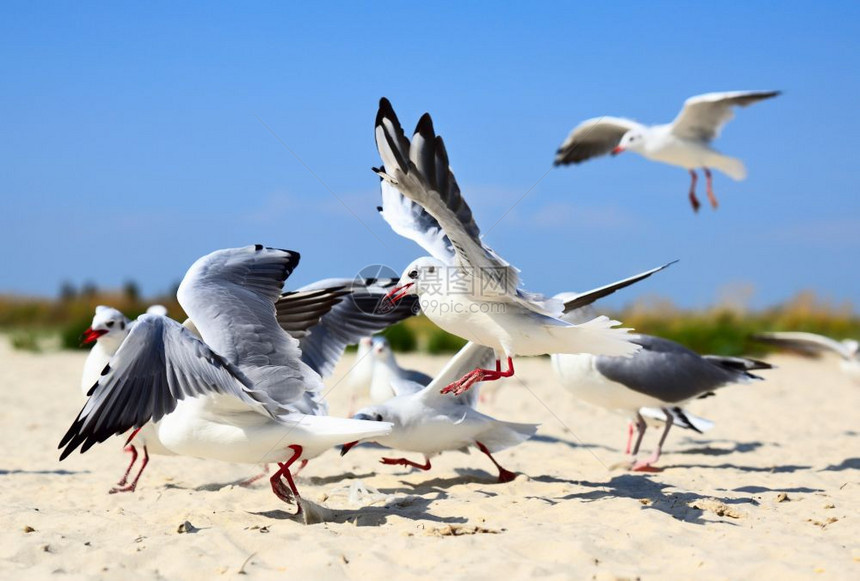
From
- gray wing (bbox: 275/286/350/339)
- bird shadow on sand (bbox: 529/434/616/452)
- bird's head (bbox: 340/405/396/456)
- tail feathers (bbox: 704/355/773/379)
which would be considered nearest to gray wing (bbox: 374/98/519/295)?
bird's head (bbox: 340/405/396/456)

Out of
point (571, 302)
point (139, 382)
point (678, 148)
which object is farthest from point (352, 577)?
point (678, 148)

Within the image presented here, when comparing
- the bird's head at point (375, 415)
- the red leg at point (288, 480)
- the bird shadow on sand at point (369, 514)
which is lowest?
the bird shadow on sand at point (369, 514)

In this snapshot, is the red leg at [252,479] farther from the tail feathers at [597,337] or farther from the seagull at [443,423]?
the tail feathers at [597,337]

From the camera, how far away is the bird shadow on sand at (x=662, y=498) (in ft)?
14.6

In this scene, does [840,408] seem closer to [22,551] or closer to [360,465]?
[360,465]

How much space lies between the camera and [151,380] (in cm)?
407

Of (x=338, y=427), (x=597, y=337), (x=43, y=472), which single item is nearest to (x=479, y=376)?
(x=597, y=337)

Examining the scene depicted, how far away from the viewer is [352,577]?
3.49 metres

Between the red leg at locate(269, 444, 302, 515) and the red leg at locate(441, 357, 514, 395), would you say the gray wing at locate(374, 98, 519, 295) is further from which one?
the red leg at locate(269, 444, 302, 515)

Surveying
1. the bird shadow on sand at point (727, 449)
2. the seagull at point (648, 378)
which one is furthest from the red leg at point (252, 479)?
the bird shadow on sand at point (727, 449)

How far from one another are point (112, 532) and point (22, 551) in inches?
18.6

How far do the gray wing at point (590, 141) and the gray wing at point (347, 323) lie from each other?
5775 mm

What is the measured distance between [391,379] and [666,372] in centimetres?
217

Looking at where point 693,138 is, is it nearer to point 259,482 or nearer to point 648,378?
point 648,378
